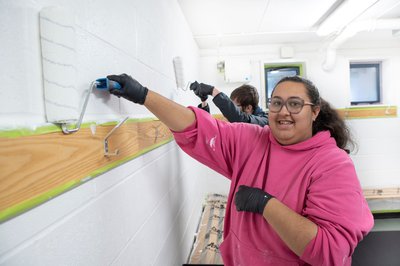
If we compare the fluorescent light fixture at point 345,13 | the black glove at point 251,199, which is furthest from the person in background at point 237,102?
the fluorescent light fixture at point 345,13

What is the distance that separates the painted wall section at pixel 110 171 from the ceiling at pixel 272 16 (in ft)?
3.21

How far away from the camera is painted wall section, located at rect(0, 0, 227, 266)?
518 mm

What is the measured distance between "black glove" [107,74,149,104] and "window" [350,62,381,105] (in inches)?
176

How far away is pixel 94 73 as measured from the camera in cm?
84

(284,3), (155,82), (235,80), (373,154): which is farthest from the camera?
(235,80)

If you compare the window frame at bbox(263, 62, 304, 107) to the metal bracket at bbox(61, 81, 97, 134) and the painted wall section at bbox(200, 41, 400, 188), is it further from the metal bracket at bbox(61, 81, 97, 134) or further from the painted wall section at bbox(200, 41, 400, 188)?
the metal bracket at bbox(61, 81, 97, 134)

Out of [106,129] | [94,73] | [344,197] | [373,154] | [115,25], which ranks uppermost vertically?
[115,25]

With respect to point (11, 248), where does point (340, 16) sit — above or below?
above

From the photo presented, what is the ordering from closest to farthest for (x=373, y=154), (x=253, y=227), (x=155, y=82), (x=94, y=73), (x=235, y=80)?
(x=94, y=73) → (x=253, y=227) → (x=155, y=82) → (x=373, y=154) → (x=235, y=80)

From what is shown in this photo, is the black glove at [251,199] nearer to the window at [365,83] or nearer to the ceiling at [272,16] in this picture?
the ceiling at [272,16]

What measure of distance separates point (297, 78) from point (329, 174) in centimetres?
47

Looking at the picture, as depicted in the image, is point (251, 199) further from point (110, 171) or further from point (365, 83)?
point (365, 83)

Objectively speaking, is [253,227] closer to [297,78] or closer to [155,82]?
[297,78]

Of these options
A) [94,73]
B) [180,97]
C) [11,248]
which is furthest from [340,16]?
[11,248]
